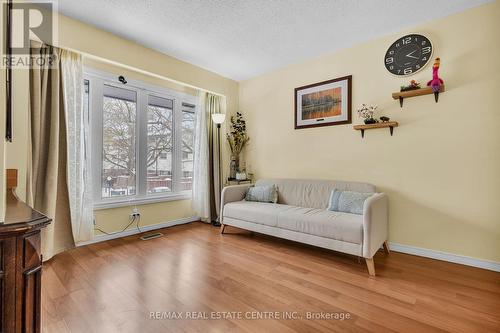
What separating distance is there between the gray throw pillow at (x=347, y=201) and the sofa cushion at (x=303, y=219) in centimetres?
11

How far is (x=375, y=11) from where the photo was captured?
2344 mm

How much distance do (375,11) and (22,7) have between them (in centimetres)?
350

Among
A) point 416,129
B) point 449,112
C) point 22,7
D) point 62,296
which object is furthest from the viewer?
point 416,129

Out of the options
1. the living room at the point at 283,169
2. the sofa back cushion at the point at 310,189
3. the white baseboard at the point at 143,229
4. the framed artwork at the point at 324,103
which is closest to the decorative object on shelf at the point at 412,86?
the living room at the point at 283,169

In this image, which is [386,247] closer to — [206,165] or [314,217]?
[314,217]

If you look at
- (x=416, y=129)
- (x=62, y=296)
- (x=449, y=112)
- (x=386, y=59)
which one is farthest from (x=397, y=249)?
(x=62, y=296)

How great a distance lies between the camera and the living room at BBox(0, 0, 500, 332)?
5.62 ft

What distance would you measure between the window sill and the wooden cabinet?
2.30 meters

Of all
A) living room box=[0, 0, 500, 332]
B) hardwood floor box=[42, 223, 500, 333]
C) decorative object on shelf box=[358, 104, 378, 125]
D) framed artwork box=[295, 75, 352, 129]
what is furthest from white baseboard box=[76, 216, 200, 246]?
decorative object on shelf box=[358, 104, 378, 125]

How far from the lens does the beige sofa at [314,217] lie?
2176 millimetres

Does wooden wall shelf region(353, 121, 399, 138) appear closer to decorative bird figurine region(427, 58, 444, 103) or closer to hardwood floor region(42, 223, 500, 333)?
decorative bird figurine region(427, 58, 444, 103)

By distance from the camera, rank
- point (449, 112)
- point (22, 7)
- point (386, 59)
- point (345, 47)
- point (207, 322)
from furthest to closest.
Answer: point (345, 47)
point (386, 59)
point (449, 112)
point (22, 7)
point (207, 322)

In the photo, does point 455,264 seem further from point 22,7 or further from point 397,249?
point 22,7

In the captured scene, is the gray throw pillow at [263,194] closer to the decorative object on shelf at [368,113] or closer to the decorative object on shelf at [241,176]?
the decorative object on shelf at [241,176]
